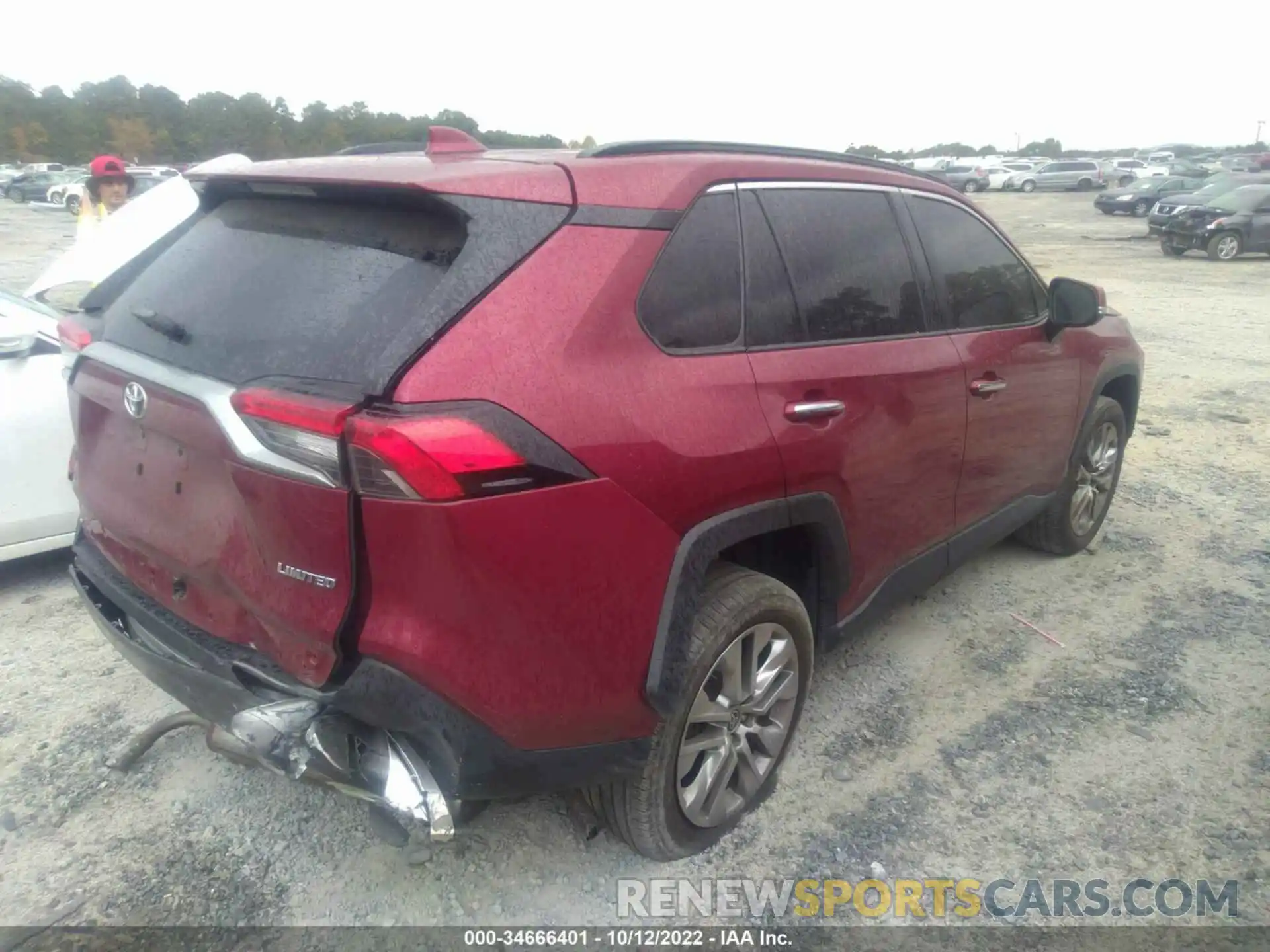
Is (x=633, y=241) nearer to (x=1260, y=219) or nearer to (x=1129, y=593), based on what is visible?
(x=1129, y=593)

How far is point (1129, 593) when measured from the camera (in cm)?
420

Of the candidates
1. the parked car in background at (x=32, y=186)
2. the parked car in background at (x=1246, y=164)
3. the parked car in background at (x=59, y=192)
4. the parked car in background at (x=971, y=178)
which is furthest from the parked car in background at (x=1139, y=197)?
the parked car in background at (x=32, y=186)

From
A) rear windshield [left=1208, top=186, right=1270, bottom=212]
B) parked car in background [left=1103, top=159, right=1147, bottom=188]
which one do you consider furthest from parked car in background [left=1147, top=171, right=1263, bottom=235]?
parked car in background [left=1103, top=159, right=1147, bottom=188]

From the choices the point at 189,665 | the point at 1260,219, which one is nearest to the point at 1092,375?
the point at 189,665

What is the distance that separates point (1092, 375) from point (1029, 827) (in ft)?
7.27

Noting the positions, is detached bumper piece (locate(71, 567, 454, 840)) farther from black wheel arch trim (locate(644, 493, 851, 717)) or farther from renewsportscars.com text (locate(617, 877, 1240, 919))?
renewsportscars.com text (locate(617, 877, 1240, 919))

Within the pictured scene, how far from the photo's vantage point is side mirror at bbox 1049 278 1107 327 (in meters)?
3.65

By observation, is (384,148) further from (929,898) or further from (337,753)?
(929,898)

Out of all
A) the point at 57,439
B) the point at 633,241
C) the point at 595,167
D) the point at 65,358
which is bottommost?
the point at 57,439

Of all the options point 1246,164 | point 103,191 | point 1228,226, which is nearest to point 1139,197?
point 1228,226

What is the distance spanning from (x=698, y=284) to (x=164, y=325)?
1312 millimetres

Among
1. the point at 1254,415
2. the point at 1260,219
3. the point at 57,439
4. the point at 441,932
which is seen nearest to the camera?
the point at 441,932

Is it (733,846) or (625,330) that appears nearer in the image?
(625,330)

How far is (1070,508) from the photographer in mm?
4355
